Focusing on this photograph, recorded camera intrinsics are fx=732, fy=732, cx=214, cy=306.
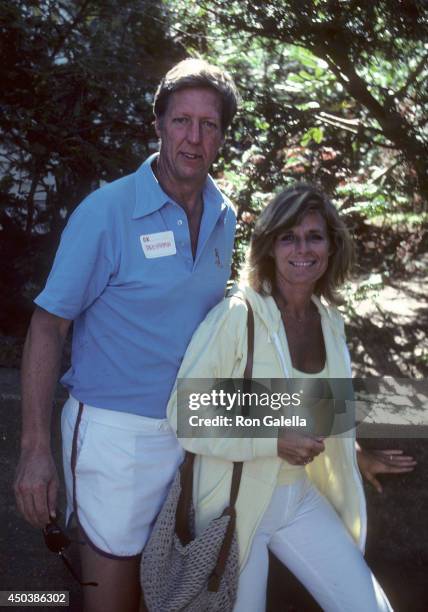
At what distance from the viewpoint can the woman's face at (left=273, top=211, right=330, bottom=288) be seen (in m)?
2.72

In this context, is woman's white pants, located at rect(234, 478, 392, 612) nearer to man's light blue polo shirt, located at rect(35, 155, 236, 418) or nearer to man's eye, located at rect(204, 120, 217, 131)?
man's light blue polo shirt, located at rect(35, 155, 236, 418)

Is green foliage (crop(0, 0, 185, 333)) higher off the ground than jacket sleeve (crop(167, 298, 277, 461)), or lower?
higher

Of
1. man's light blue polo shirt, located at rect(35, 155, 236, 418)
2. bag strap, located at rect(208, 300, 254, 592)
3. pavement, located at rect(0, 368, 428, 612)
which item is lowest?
pavement, located at rect(0, 368, 428, 612)

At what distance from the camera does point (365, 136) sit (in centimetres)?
411

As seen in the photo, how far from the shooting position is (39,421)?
2.29m

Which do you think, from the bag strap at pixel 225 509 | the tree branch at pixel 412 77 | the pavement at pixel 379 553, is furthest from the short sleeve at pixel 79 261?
the tree branch at pixel 412 77

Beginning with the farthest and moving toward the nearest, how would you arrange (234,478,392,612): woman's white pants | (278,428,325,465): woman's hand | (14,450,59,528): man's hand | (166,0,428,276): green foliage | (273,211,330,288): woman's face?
(166,0,428,276): green foliage
(273,211,330,288): woman's face
(234,478,392,612): woman's white pants
(278,428,325,465): woman's hand
(14,450,59,528): man's hand

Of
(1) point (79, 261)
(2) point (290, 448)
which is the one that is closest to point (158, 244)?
(1) point (79, 261)

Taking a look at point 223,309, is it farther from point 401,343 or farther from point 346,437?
point 401,343

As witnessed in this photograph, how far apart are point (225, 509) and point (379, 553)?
1.30 meters

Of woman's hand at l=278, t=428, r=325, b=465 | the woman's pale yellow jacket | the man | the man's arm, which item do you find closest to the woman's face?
the woman's pale yellow jacket

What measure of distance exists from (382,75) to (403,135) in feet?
1.35

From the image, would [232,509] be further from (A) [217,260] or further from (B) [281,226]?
(B) [281,226]

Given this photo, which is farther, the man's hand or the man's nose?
the man's nose
